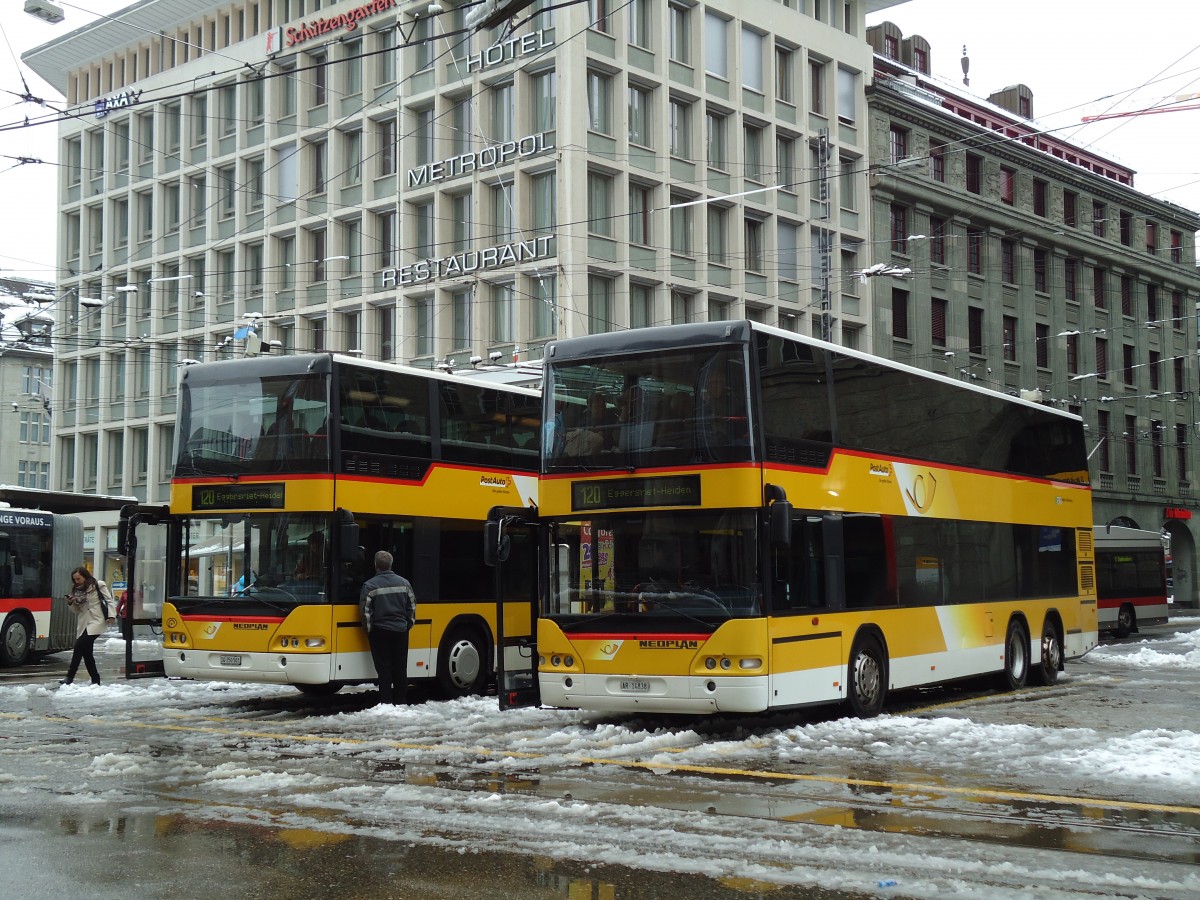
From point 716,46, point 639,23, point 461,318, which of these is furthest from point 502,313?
point 716,46

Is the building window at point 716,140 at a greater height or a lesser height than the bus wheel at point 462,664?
greater

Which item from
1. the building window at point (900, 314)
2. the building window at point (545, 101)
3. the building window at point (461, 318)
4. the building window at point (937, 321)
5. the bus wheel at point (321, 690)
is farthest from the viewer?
the building window at point (937, 321)

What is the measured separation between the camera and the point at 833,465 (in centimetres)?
1520

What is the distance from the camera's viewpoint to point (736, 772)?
1149 cm

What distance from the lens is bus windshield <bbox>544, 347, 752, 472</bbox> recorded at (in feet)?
45.4

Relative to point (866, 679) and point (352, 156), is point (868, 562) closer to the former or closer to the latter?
point (866, 679)

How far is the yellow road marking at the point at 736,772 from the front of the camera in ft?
32.3

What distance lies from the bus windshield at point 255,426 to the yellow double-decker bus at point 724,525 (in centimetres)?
296

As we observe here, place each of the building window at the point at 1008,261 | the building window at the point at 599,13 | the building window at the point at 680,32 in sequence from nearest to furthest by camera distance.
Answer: the building window at the point at 599,13 < the building window at the point at 680,32 < the building window at the point at 1008,261

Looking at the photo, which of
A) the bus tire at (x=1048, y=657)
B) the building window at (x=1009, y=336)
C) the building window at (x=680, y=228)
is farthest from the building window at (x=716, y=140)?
the bus tire at (x=1048, y=657)

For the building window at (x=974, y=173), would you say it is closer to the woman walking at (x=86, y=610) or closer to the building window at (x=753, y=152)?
the building window at (x=753, y=152)

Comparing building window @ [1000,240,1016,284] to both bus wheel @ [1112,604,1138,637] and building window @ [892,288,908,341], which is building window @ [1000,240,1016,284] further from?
bus wheel @ [1112,604,1138,637]

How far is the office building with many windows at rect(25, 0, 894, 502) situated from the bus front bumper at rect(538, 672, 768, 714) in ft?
82.1

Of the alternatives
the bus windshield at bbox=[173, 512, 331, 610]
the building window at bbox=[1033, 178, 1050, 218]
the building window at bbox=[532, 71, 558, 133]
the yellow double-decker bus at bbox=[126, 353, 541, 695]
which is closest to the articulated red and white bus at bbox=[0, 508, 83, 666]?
the yellow double-decker bus at bbox=[126, 353, 541, 695]
